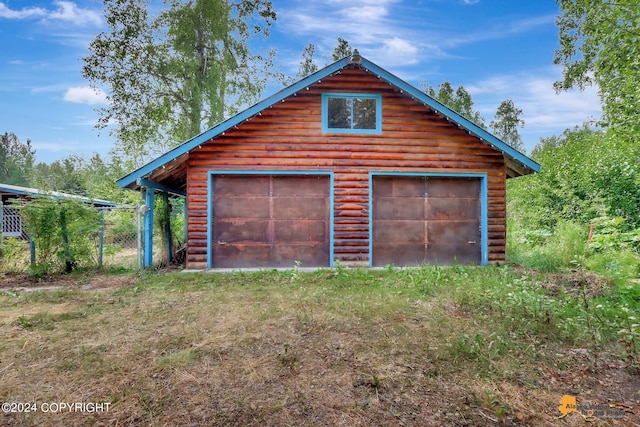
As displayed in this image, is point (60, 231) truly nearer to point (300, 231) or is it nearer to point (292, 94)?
point (300, 231)

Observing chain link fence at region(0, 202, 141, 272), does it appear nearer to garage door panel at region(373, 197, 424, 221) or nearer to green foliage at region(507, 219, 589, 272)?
garage door panel at region(373, 197, 424, 221)

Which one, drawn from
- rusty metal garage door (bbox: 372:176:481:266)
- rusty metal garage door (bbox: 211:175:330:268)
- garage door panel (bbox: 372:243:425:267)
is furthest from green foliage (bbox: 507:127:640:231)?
rusty metal garage door (bbox: 211:175:330:268)

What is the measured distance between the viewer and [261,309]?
4996mm

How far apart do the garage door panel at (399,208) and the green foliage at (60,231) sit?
23.3ft

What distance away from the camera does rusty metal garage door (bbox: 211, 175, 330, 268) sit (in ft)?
28.0

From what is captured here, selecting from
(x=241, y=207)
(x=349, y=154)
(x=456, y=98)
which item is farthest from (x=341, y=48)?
(x=241, y=207)

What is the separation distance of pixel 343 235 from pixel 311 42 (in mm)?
22591

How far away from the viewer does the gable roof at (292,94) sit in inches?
314

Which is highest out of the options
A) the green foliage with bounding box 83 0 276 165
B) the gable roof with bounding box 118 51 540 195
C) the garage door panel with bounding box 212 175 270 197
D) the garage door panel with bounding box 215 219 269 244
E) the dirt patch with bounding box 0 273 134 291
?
the green foliage with bounding box 83 0 276 165

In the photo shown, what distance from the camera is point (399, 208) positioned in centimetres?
887

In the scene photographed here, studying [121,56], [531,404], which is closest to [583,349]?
[531,404]

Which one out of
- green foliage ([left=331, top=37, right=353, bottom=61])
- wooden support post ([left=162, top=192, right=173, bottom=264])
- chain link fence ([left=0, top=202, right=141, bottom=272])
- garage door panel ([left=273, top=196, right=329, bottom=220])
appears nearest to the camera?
chain link fence ([left=0, top=202, right=141, bottom=272])

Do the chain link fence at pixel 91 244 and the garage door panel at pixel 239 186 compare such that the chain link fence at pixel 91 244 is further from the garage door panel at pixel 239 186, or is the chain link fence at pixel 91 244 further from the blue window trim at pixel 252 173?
the garage door panel at pixel 239 186

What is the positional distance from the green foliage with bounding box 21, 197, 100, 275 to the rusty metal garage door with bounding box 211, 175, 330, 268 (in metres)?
2.94
